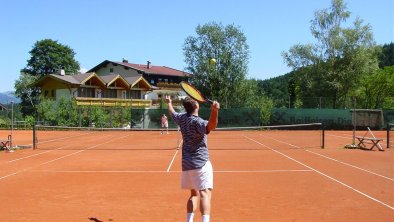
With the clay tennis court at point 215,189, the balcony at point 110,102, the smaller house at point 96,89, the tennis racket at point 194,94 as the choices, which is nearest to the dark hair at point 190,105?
the tennis racket at point 194,94

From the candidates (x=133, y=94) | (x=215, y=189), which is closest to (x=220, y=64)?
(x=133, y=94)

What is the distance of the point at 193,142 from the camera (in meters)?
5.08

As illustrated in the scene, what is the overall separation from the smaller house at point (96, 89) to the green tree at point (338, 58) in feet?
66.3

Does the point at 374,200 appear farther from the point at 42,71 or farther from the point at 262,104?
the point at 42,71

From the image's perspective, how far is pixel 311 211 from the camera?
691cm

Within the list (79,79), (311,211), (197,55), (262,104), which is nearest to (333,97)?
(262,104)

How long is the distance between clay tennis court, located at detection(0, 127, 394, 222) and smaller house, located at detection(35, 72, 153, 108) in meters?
31.9

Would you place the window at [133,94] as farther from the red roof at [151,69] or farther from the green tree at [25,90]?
the green tree at [25,90]

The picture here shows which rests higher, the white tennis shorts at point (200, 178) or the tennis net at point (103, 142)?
the white tennis shorts at point (200, 178)

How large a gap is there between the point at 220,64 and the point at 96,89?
1460 cm

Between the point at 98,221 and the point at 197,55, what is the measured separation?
4227cm

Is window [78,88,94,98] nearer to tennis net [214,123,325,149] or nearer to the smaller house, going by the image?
the smaller house

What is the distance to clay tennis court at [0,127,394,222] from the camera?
6.78 m

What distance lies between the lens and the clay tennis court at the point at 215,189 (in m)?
6.78
